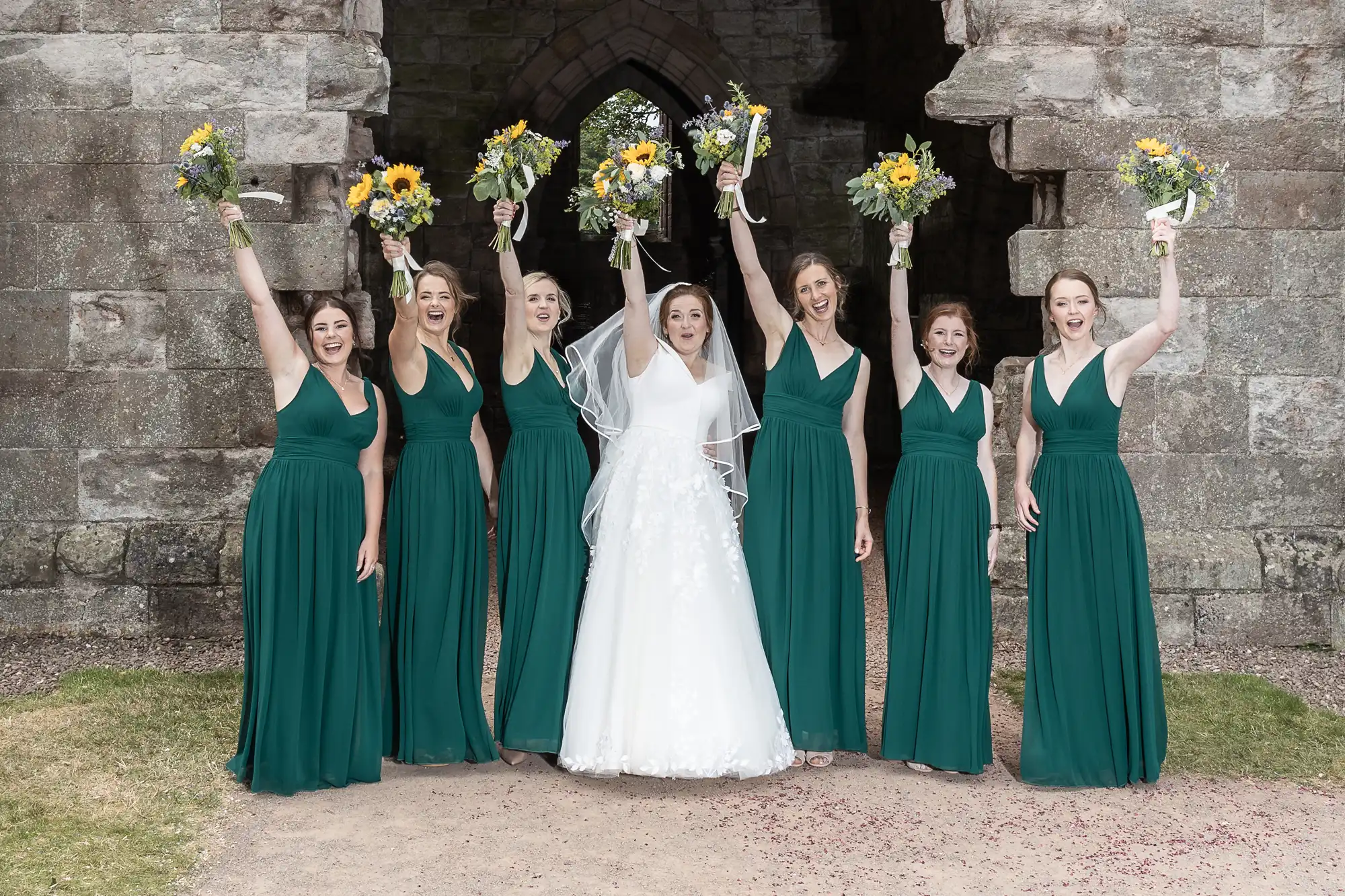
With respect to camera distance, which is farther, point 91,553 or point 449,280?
point 91,553

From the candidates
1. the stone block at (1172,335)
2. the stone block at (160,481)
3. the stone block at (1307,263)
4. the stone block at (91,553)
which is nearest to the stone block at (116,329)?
the stone block at (160,481)

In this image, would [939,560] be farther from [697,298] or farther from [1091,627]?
[697,298]

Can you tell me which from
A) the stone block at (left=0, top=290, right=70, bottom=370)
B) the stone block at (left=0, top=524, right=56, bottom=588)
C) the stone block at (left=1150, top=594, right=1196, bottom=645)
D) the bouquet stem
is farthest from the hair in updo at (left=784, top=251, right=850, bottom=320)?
the stone block at (left=0, top=524, right=56, bottom=588)

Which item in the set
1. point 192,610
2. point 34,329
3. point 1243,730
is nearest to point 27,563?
point 192,610

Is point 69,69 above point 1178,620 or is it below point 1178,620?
above

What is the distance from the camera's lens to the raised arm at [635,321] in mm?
4219

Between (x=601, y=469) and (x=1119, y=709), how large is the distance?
1.89 metres

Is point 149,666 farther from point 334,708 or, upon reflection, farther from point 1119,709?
point 1119,709

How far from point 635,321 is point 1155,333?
1.73m

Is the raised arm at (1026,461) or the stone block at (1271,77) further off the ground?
the stone block at (1271,77)

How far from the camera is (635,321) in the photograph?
4301 millimetres

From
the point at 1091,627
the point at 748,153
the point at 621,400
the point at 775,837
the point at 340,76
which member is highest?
the point at 340,76

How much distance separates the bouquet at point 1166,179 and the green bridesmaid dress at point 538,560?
81.2 inches

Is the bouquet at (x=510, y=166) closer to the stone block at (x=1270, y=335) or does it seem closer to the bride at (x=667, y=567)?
the bride at (x=667, y=567)
